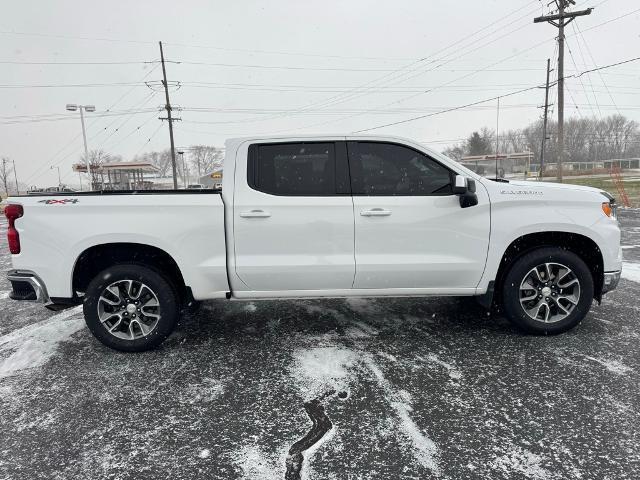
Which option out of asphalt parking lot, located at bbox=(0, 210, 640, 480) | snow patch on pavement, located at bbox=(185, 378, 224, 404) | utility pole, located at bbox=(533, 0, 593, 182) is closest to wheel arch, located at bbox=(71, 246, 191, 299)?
asphalt parking lot, located at bbox=(0, 210, 640, 480)

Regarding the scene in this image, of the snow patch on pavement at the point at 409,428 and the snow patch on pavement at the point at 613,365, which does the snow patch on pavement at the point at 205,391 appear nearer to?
the snow patch on pavement at the point at 409,428

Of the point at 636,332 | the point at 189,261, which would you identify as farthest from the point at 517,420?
the point at 189,261

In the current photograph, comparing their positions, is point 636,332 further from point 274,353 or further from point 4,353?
point 4,353

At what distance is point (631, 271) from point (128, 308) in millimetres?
6915

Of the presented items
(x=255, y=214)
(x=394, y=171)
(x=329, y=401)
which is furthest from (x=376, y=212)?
(x=329, y=401)

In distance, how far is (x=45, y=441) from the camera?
104 inches

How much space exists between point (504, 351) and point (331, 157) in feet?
7.57

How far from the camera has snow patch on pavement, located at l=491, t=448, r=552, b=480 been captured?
225cm

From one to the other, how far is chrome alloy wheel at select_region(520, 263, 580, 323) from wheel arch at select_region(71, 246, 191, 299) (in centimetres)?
314

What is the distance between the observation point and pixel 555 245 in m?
4.12

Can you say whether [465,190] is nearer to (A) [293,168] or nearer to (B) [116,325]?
(A) [293,168]

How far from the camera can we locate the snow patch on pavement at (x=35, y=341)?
3809 millimetres

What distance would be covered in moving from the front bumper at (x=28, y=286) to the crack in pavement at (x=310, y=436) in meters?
2.58

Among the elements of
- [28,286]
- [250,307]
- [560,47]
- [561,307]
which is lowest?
[250,307]
